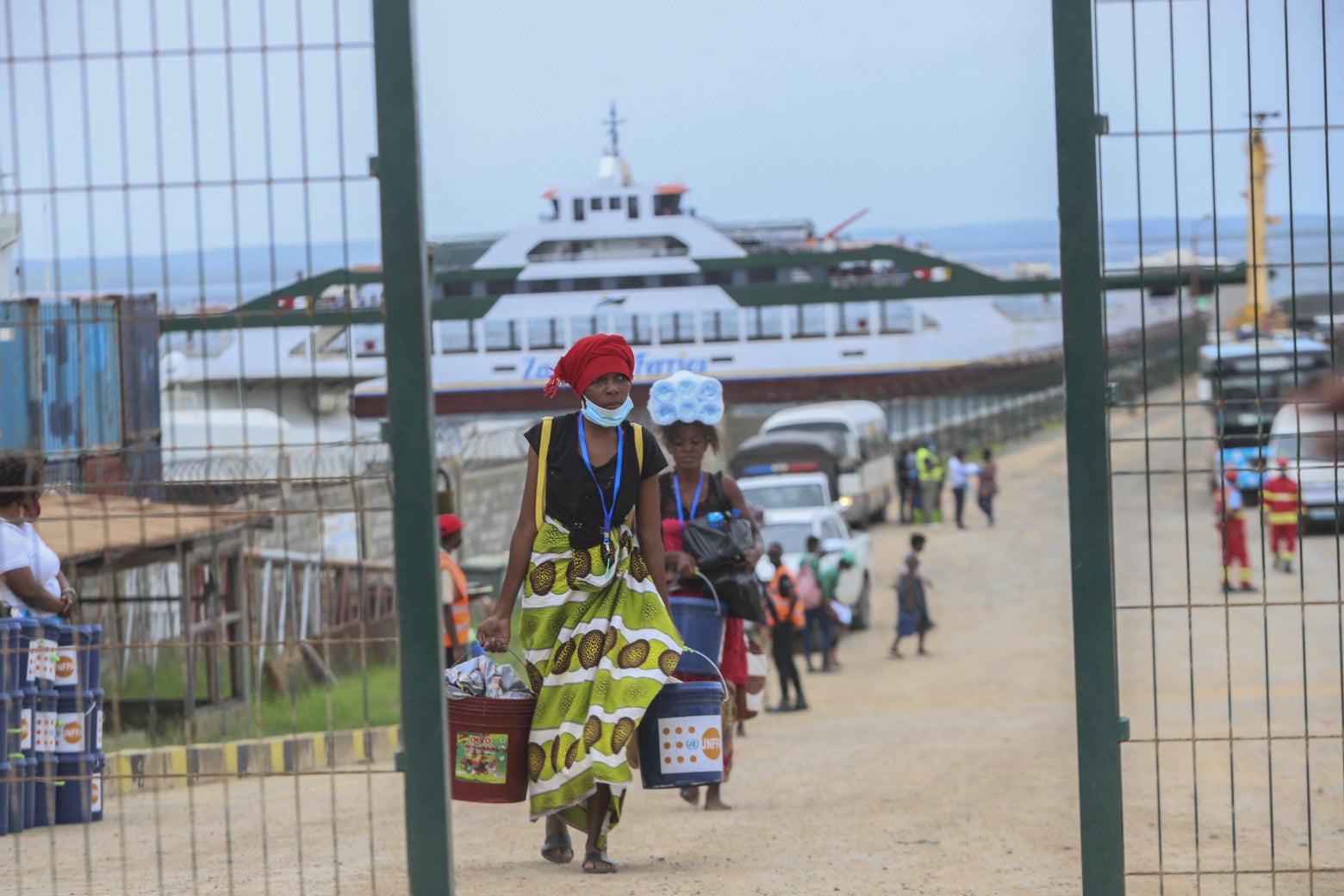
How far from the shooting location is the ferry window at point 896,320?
258ft

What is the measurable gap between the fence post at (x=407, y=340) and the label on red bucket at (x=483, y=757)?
2.58 ft

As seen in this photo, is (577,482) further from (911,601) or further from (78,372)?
(911,601)

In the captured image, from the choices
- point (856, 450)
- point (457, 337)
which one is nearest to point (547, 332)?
point (457, 337)

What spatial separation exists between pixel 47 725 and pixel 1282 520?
1813cm

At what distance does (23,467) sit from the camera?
5.38 metres

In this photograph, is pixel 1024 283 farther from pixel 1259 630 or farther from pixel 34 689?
pixel 34 689

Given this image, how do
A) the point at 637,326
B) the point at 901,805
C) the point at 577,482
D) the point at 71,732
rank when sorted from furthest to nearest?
the point at 637,326 < the point at 901,805 < the point at 71,732 < the point at 577,482

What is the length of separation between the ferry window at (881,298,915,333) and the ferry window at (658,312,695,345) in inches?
Answer: 357

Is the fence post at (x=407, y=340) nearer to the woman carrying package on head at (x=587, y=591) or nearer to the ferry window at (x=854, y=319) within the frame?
the woman carrying package on head at (x=587, y=591)

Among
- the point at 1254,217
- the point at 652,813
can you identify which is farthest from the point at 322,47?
the point at 652,813

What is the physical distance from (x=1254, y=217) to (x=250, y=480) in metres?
2.91

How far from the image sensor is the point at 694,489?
709 cm

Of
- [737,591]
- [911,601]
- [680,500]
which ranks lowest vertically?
[911,601]

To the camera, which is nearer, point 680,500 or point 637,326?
point 680,500
